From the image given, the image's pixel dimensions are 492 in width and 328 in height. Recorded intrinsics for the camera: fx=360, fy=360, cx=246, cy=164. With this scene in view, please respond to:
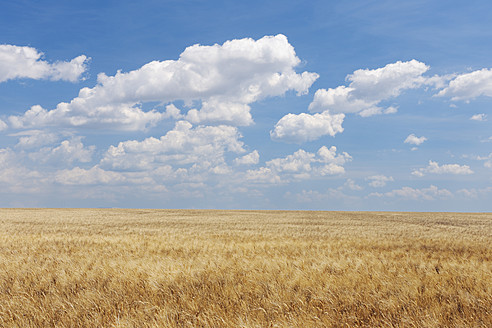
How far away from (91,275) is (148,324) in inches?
181

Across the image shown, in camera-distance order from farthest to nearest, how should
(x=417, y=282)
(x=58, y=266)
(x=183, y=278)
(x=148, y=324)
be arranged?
(x=58, y=266), (x=183, y=278), (x=417, y=282), (x=148, y=324)

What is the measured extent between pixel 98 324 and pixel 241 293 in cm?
292

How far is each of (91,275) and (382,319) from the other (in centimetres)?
735

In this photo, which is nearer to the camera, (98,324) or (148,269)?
(98,324)

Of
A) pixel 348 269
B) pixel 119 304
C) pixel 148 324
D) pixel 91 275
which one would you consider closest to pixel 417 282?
pixel 348 269

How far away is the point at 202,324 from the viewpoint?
5977mm

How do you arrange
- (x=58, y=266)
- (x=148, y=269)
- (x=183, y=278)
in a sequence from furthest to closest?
(x=58, y=266) < (x=148, y=269) < (x=183, y=278)

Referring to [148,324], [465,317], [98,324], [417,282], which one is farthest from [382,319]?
[98,324]

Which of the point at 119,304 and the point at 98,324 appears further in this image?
the point at 119,304

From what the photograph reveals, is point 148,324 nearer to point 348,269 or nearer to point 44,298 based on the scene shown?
point 44,298

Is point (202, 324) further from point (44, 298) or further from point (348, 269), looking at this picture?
point (348, 269)

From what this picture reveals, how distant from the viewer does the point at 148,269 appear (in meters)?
9.98

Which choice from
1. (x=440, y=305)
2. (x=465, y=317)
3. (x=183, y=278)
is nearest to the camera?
(x=465, y=317)

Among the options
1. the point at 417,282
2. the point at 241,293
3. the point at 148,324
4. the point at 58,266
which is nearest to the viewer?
the point at 148,324
